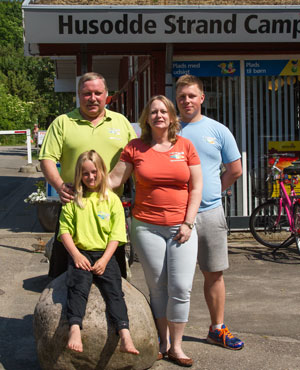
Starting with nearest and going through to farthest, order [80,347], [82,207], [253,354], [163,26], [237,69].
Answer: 1. [80,347]
2. [82,207]
3. [253,354]
4. [163,26]
5. [237,69]

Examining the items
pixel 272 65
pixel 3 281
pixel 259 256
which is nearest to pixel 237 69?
pixel 272 65

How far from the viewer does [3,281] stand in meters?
6.88

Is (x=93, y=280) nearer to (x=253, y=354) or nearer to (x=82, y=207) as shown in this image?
(x=82, y=207)

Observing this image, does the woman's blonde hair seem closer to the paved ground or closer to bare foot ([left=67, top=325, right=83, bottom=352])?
bare foot ([left=67, top=325, right=83, bottom=352])

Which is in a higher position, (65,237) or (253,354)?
(65,237)


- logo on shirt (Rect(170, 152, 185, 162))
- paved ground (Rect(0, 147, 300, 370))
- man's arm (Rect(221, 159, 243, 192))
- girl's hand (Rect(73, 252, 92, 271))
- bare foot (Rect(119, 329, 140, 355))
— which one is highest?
logo on shirt (Rect(170, 152, 185, 162))

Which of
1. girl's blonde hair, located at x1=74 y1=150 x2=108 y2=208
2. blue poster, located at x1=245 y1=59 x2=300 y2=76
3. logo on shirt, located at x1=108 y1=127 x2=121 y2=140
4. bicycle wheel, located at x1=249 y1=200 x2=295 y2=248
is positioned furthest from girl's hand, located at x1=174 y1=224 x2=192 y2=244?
blue poster, located at x1=245 y1=59 x2=300 y2=76

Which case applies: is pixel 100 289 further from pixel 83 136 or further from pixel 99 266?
pixel 83 136

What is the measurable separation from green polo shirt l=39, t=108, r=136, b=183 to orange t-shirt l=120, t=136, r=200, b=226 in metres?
0.13

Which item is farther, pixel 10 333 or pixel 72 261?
pixel 10 333

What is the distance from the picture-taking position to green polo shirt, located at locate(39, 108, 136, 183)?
14.0 ft

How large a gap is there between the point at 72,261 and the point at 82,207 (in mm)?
362

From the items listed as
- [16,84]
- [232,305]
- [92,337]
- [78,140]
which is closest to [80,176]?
[78,140]

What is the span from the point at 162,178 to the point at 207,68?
5256 millimetres
